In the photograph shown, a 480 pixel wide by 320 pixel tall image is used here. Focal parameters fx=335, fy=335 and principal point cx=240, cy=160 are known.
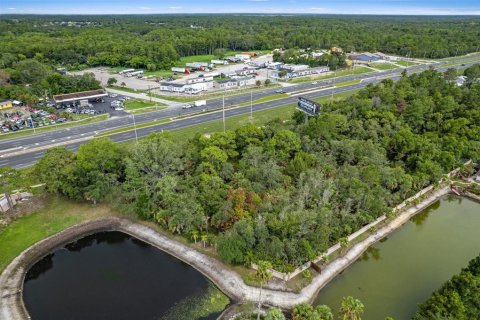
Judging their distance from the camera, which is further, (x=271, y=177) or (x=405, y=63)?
(x=405, y=63)

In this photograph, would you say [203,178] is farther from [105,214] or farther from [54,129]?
[54,129]

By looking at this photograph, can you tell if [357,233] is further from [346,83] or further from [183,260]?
[346,83]

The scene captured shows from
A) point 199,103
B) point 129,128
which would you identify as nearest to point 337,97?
point 199,103

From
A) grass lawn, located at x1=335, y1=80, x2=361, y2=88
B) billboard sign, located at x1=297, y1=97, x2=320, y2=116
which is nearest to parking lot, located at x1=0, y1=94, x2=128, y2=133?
billboard sign, located at x1=297, y1=97, x2=320, y2=116

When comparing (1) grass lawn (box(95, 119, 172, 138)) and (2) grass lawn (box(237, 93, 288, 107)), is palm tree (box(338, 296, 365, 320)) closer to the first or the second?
(1) grass lawn (box(95, 119, 172, 138))

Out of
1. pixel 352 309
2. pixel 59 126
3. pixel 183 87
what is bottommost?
pixel 59 126

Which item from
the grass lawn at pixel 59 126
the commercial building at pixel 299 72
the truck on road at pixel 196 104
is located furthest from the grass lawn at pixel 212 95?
the grass lawn at pixel 59 126

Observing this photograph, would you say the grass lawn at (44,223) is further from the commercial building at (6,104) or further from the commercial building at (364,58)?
the commercial building at (364,58)
